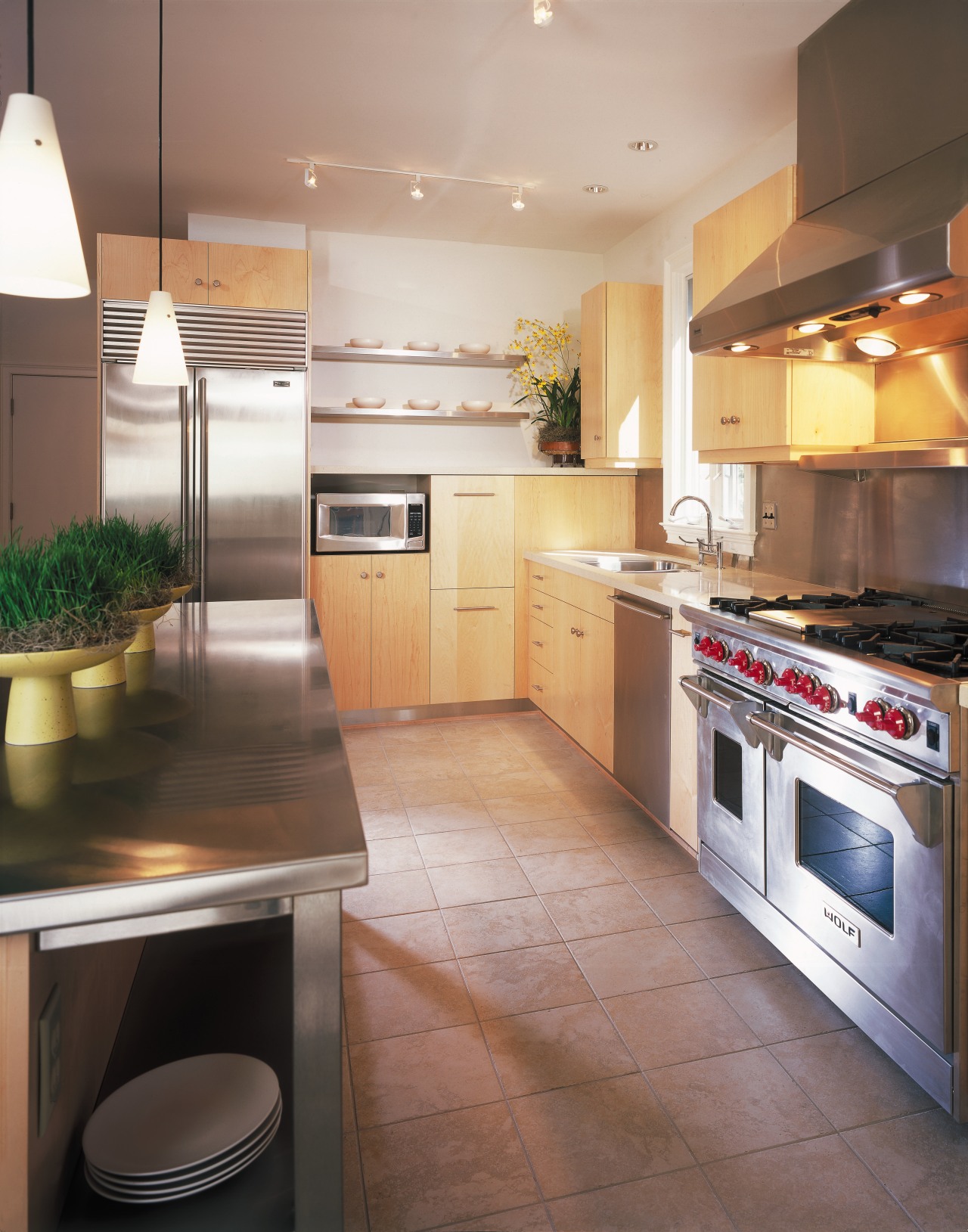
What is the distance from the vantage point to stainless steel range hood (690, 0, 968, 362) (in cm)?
196

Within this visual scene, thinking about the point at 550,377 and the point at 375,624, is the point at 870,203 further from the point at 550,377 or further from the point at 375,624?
the point at 375,624

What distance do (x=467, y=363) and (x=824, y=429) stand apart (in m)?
2.76

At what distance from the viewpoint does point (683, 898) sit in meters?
2.72

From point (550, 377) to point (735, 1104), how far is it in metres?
4.09

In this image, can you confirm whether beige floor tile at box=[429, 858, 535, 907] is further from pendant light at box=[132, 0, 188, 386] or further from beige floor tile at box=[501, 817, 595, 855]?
pendant light at box=[132, 0, 188, 386]

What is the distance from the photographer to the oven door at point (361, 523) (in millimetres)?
4559

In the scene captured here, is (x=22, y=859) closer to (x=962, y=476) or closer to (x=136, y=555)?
(x=136, y=555)

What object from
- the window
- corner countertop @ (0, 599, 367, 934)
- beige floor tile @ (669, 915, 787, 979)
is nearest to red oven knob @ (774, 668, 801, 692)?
beige floor tile @ (669, 915, 787, 979)

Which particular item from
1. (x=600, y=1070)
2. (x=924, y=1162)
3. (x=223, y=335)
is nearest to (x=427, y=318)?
(x=223, y=335)

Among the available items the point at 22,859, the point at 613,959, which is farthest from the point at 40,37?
the point at 613,959

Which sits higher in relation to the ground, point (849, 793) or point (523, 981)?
point (849, 793)

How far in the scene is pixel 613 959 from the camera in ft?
7.75

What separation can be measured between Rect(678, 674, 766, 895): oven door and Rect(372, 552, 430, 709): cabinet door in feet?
7.26

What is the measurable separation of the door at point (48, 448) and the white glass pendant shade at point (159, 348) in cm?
371
